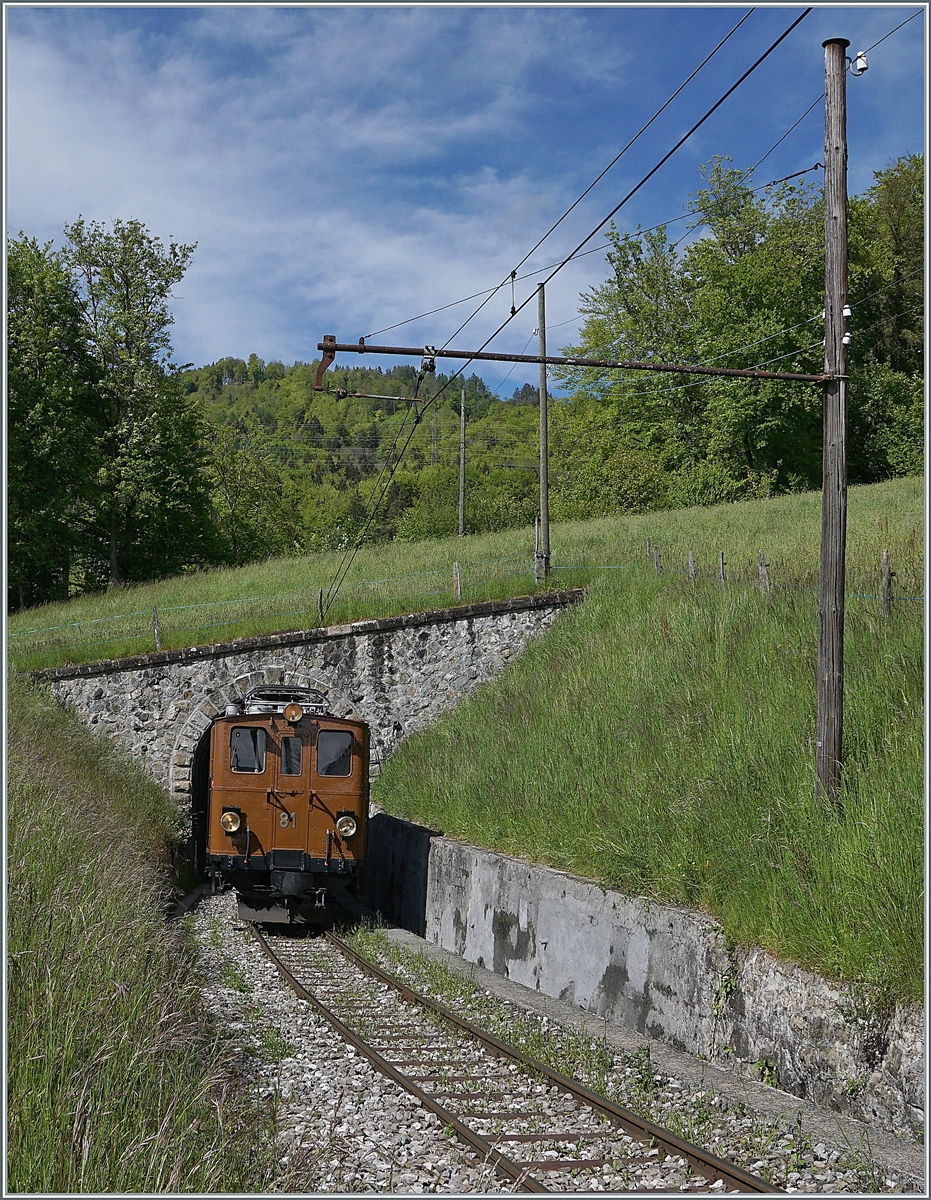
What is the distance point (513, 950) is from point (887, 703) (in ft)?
17.5

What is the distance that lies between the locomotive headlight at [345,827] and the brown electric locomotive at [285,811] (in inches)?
0.6

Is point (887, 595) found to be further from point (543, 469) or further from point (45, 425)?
point (45, 425)

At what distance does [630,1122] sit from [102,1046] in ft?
11.1

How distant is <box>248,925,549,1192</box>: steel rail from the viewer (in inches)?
215

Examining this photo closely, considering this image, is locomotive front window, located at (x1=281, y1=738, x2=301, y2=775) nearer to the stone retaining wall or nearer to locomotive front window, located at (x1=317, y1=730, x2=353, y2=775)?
locomotive front window, located at (x1=317, y1=730, x2=353, y2=775)

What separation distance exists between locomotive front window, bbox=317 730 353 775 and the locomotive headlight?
718 millimetres

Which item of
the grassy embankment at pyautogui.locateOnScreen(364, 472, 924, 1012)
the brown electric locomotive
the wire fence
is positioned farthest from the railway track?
the wire fence

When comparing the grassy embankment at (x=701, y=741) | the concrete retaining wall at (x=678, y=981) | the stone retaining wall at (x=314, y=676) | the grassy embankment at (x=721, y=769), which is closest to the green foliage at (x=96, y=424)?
the grassy embankment at (x=701, y=741)

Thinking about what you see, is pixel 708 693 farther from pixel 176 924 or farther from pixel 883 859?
pixel 176 924

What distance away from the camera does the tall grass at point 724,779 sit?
281 inches

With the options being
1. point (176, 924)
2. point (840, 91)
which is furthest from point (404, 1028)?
point (840, 91)

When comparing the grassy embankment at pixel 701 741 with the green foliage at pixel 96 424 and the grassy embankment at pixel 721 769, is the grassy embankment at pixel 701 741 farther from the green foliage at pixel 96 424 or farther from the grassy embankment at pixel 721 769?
the green foliage at pixel 96 424

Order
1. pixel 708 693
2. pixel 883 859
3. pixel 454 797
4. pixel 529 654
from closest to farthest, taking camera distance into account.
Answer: pixel 883 859
pixel 708 693
pixel 454 797
pixel 529 654

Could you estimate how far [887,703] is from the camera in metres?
9.30
